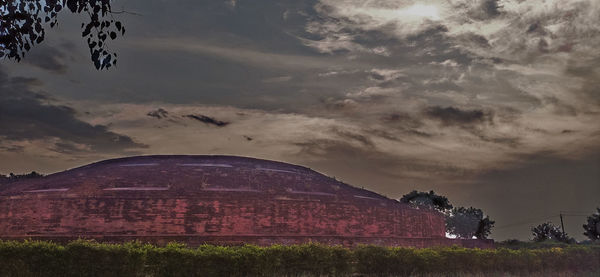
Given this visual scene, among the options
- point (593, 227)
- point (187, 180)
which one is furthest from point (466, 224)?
point (187, 180)

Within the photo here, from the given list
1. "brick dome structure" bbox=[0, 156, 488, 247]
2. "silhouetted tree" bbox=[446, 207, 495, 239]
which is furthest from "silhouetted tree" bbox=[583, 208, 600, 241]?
"brick dome structure" bbox=[0, 156, 488, 247]

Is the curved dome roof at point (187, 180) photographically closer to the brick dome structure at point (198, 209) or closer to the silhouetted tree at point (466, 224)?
the brick dome structure at point (198, 209)

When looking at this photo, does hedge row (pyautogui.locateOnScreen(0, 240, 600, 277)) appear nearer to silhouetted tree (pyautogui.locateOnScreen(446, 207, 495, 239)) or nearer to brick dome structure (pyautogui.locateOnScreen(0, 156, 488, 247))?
brick dome structure (pyautogui.locateOnScreen(0, 156, 488, 247))

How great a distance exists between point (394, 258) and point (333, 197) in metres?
6.15

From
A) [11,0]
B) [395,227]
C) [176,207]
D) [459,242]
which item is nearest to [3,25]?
[11,0]

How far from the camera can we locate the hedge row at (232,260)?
31.9 ft

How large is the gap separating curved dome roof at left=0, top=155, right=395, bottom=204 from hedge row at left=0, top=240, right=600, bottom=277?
5.80 m

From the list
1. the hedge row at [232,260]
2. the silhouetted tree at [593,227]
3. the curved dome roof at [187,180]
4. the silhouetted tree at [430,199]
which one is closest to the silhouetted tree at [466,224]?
the silhouetted tree at [430,199]

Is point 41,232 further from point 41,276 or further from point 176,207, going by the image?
point 41,276

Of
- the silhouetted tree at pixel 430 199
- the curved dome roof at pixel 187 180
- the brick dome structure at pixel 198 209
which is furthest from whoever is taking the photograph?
the silhouetted tree at pixel 430 199

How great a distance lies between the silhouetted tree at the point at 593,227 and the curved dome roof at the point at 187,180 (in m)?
37.3

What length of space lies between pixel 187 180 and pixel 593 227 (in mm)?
45581

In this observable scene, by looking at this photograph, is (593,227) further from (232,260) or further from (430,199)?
(232,260)

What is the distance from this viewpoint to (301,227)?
17297 millimetres
